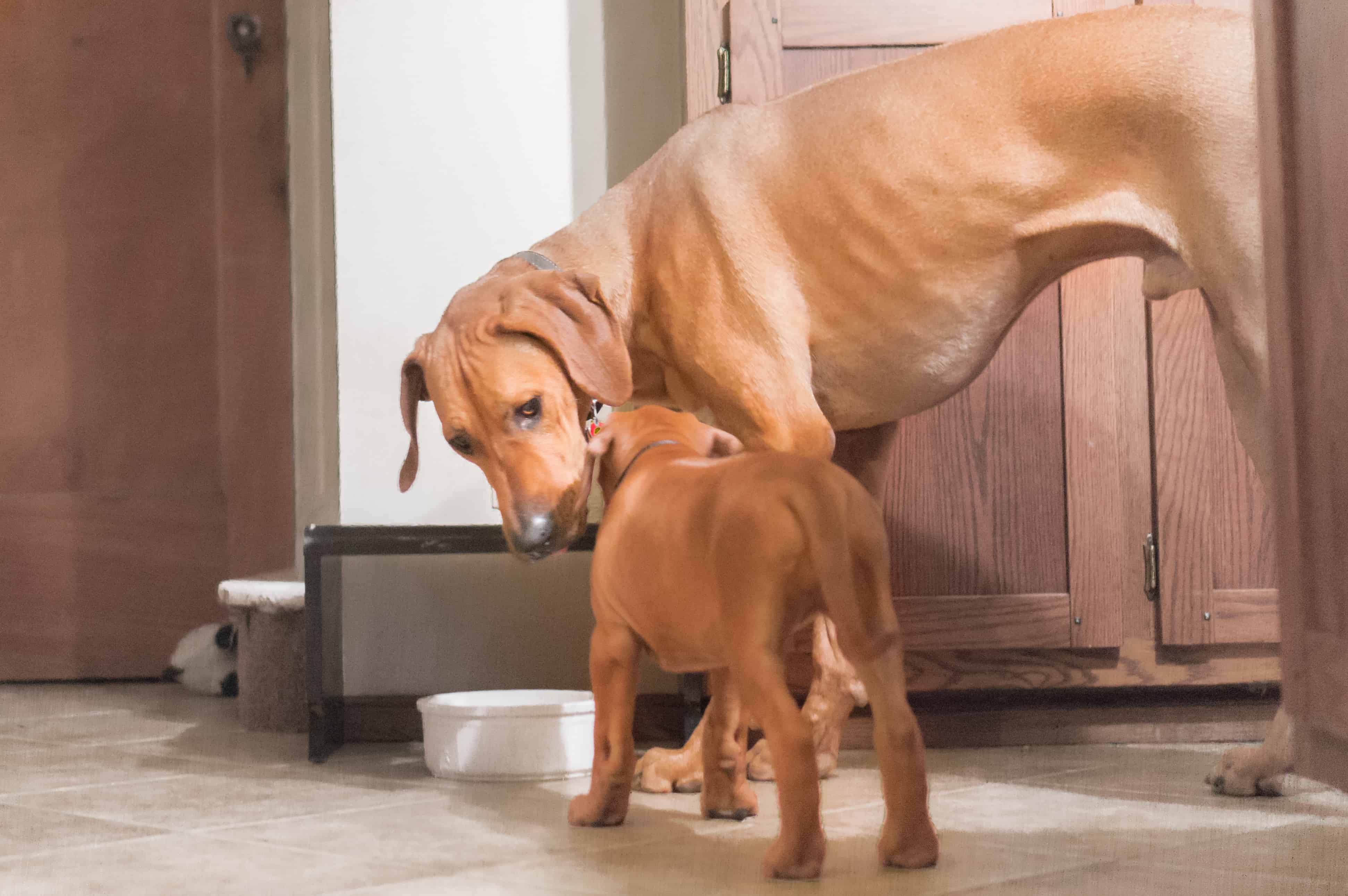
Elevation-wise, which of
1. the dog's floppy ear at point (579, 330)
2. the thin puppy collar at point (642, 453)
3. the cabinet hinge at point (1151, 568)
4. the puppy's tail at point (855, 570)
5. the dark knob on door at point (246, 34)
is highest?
the dark knob on door at point (246, 34)

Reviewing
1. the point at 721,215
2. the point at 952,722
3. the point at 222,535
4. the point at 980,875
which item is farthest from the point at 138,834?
the point at 222,535

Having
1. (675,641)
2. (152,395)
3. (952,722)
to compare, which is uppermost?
(152,395)

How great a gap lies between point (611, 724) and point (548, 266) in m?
0.71

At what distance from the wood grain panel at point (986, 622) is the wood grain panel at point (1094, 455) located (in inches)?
1.5

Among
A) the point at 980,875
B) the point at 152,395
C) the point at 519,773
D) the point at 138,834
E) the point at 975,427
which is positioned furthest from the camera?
the point at 152,395

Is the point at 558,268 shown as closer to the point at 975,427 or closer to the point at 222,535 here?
the point at 975,427

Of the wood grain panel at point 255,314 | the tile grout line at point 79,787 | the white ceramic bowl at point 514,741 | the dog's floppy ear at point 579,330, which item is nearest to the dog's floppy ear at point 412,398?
the dog's floppy ear at point 579,330

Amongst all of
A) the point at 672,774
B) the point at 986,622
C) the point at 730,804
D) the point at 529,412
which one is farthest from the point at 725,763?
the point at 986,622

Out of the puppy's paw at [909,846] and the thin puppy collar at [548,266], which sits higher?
the thin puppy collar at [548,266]

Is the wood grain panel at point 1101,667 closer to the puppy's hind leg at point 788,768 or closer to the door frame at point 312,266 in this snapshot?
the puppy's hind leg at point 788,768

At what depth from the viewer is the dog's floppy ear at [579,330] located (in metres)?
1.77

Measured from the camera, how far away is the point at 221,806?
73.7 inches

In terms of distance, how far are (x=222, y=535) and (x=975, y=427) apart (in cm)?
220

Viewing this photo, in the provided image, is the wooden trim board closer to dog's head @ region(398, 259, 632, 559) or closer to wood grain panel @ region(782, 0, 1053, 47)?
dog's head @ region(398, 259, 632, 559)
